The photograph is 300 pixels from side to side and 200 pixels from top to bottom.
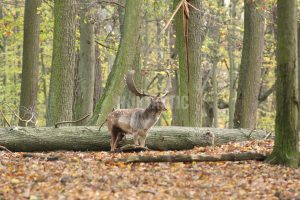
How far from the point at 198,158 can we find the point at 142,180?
169 cm

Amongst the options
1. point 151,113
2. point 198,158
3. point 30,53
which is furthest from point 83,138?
point 30,53

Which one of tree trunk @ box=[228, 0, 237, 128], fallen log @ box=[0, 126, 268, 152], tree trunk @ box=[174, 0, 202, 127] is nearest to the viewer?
fallen log @ box=[0, 126, 268, 152]

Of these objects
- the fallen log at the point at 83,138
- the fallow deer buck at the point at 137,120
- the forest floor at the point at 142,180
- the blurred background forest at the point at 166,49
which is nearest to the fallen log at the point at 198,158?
the forest floor at the point at 142,180

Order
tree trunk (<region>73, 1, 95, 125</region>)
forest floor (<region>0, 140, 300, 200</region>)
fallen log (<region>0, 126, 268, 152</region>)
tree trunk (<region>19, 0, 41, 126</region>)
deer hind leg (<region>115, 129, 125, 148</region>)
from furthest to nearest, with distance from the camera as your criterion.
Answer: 1. tree trunk (<region>73, 1, 95, 125</region>)
2. tree trunk (<region>19, 0, 41, 126</region>)
3. fallen log (<region>0, 126, 268, 152</region>)
4. deer hind leg (<region>115, 129, 125, 148</region>)
5. forest floor (<region>0, 140, 300, 200</region>)

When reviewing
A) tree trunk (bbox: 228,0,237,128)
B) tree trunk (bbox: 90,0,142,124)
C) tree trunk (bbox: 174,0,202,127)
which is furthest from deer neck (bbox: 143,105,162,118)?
tree trunk (bbox: 228,0,237,128)

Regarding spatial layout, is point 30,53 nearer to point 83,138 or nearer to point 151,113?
point 83,138

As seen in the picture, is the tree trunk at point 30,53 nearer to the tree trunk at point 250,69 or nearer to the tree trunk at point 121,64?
the tree trunk at point 121,64

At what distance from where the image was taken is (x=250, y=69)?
17625mm

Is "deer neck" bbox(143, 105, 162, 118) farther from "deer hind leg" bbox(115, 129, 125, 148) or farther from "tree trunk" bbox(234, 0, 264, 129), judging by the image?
"tree trunk" bbox(234, 0, 264, 129)

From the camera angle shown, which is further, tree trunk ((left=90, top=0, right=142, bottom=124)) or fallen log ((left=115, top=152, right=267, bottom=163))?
tree trunk ((left=90, top=0, right=142, bottom=124))

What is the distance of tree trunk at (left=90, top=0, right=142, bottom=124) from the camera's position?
1627cm

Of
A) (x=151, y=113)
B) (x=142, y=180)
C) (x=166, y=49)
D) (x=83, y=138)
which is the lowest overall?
(x=142, y=180)

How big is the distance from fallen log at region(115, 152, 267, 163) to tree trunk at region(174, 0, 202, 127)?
5.19 metres

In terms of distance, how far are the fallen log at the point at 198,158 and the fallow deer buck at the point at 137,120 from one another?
2.42 meters
